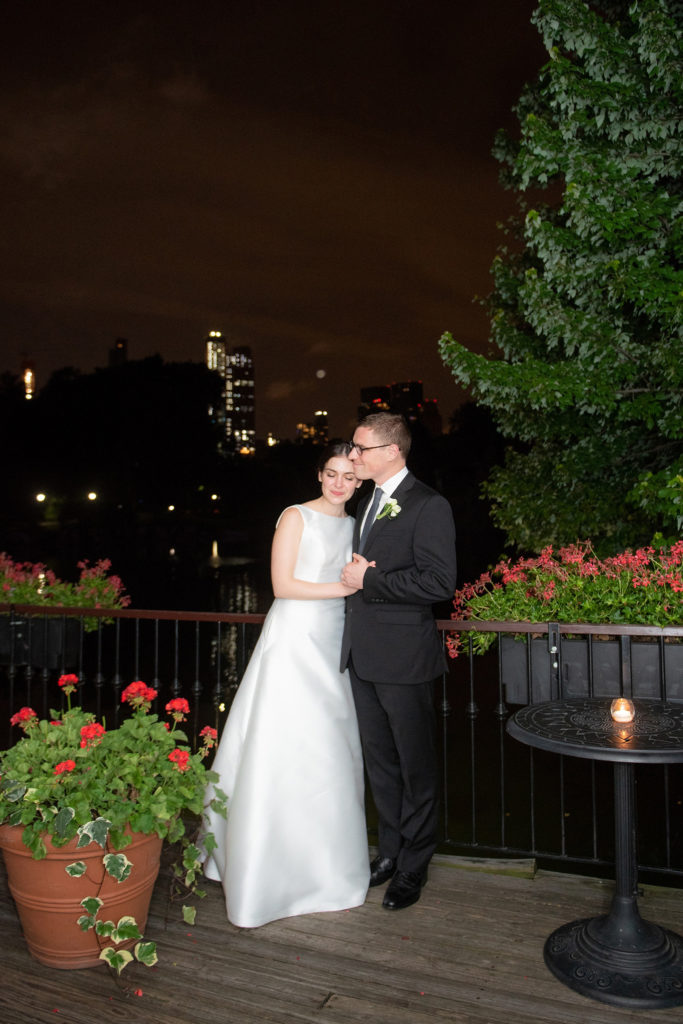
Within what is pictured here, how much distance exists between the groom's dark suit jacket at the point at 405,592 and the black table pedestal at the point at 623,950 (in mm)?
989

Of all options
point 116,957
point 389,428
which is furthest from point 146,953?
point 389,428

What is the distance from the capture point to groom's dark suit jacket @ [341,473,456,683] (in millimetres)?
3436

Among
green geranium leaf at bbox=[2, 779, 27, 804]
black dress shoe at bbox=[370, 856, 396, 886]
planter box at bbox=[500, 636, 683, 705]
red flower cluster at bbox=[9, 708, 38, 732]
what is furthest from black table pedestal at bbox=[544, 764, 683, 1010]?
red flower cluster at bbox=[9, 708, 38, 732]

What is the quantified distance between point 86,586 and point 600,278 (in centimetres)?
673

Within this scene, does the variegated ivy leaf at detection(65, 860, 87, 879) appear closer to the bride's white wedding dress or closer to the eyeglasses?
the bride's white wedding dress

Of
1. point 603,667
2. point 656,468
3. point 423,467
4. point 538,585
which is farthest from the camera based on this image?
point 423,467

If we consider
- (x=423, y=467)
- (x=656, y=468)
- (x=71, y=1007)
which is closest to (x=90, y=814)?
(x=71, y=1007)

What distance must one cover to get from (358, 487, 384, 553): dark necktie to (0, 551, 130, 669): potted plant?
429cm

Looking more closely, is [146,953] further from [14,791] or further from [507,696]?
[507,696]

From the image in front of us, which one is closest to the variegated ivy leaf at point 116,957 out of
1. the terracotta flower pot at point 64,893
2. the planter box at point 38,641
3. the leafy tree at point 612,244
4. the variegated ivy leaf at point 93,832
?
the terracotta flower pot at point 64,893

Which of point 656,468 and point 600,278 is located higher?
point 600,278

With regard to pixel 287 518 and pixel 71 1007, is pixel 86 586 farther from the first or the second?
pixel 71 1007

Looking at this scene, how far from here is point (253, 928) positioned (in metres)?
3.29

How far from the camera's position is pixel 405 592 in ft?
11.2
